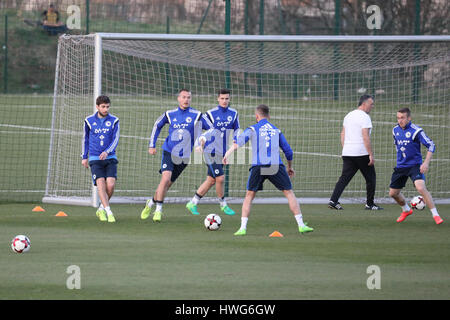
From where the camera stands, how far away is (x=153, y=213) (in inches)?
522

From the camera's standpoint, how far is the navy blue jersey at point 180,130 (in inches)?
498

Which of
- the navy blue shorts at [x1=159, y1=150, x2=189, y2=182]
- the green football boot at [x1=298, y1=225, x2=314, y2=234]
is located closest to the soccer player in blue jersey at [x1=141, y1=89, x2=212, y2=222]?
the navy blue shorts at [x1=159, y1=150, x2=189, y2=182]

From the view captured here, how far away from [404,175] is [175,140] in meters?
3.48

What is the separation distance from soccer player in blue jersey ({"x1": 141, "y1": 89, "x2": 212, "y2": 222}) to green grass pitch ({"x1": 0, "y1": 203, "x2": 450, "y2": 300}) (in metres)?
0.52

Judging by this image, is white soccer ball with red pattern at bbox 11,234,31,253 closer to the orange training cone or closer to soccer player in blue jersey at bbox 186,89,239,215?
the orange training cone

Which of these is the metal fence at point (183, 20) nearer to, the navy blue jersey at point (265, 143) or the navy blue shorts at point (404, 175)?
the navy blue shorts at point (404, 175)

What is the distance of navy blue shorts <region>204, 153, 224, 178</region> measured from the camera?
13398 mm

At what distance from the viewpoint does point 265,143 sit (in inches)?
432

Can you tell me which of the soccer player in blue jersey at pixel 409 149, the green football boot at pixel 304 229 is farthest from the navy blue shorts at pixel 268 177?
the soccer player in blue jersey at pixel 409 149

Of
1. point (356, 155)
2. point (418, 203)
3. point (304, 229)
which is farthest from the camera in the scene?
point (356, 155)

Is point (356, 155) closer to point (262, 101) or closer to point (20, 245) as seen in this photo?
point (20, 245)

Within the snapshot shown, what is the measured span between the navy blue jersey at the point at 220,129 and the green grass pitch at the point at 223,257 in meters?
1.10

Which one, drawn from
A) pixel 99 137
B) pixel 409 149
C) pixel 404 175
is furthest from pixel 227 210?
pixel 409 149

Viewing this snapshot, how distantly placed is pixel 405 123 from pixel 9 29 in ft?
89.8
